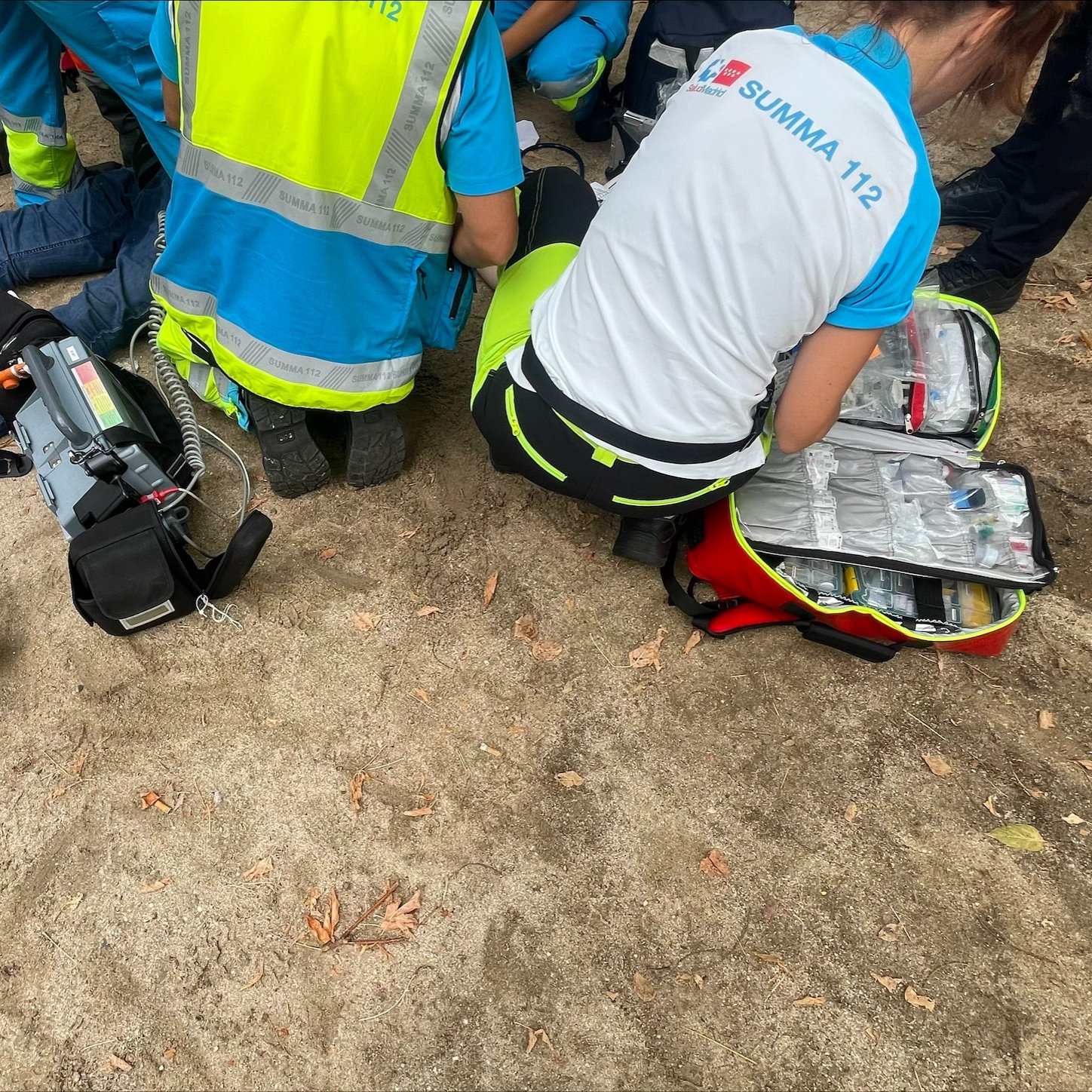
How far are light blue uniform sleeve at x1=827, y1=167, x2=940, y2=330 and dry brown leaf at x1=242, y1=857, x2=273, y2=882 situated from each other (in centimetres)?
182

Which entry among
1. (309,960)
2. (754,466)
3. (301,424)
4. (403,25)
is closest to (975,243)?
Result: (754,466)

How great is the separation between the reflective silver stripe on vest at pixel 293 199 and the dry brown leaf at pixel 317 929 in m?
1.66

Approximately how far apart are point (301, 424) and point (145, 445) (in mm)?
458

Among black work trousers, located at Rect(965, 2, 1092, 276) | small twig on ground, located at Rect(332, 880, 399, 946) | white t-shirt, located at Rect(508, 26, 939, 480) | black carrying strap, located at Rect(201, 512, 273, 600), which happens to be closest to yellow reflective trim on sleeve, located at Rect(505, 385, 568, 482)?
white t-shirt, located at Rect(508, 26, 939, 480)

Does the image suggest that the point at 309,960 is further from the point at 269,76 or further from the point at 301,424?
the point at 269,76

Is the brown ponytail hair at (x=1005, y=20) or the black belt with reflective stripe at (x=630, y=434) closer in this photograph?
the brown ponytail hair at (x=1005, y=20)

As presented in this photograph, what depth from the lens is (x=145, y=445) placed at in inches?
89.0

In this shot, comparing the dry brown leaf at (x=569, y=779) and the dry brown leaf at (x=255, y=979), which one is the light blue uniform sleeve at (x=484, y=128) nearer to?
the dry brown leaf at (x=569, y=779)

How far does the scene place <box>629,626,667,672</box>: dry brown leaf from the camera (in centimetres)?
218

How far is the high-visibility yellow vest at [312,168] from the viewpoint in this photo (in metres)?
1.51

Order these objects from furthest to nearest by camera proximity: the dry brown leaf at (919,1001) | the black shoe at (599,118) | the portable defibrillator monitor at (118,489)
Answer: the black shoe at (599,118) < the portable defibrillator monitor at (118,489) < the dry brown leaf at (919,1001)

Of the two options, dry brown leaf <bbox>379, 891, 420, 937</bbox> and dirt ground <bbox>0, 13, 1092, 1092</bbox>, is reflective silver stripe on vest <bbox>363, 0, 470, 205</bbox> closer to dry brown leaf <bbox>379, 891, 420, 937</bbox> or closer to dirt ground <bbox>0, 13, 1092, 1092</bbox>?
dirt ground <bbox>0, 13, 1092, 1092</bbox>

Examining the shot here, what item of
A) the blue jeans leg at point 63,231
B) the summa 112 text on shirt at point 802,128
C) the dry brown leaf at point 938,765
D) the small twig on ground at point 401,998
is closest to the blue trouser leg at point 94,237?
the blue jeans leg at point 63,231

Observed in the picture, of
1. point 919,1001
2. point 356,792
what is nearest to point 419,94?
point 356,792
